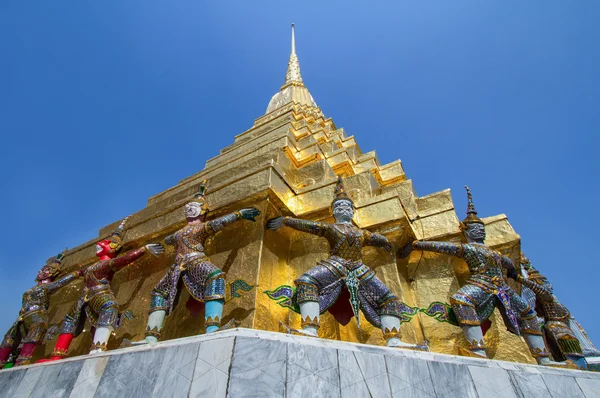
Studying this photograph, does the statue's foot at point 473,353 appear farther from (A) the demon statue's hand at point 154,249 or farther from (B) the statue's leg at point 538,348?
(A) the demon statue's hand at point 154,249

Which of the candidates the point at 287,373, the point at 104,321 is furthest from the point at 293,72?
the point at 287,373

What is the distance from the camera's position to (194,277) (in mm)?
4875

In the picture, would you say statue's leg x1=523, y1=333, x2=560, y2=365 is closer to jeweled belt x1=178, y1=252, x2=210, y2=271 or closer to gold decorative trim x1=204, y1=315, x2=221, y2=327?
gold decorative trim x1=204, y1=315, x2=221, y2=327

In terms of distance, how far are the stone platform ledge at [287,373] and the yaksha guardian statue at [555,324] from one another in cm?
299

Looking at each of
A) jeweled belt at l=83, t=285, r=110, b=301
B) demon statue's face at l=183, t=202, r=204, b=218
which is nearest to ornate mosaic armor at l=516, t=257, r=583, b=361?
demon statue's face at l=183, t=202, r=204, b=218

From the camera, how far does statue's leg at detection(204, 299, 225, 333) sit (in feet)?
14.1

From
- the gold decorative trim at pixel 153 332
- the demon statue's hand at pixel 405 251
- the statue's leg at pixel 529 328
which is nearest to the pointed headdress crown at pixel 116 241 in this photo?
the gold decorative trim at pixel 153 332

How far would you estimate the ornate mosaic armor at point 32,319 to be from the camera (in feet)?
21.1

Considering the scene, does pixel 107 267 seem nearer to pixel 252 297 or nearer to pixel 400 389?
pixel 252 297

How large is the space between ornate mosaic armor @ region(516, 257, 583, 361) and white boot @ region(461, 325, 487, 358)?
237 cm

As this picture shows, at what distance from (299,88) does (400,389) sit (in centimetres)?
1878

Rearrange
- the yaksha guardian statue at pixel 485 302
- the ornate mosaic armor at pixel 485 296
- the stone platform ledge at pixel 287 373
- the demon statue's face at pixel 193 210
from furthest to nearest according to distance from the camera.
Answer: the demon statue's face at pixel 193 210, the ornate mosaic armor at pixel 485 296, the yaksha guardian statue at pixel 485 302, the stone platform ledge at pixel 287 373

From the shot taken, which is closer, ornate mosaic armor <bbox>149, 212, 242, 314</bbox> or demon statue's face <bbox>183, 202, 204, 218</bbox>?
ornate mosaic armor <bbox>149, 212, 242, 314</bbox>

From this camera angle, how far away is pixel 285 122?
12492mm
